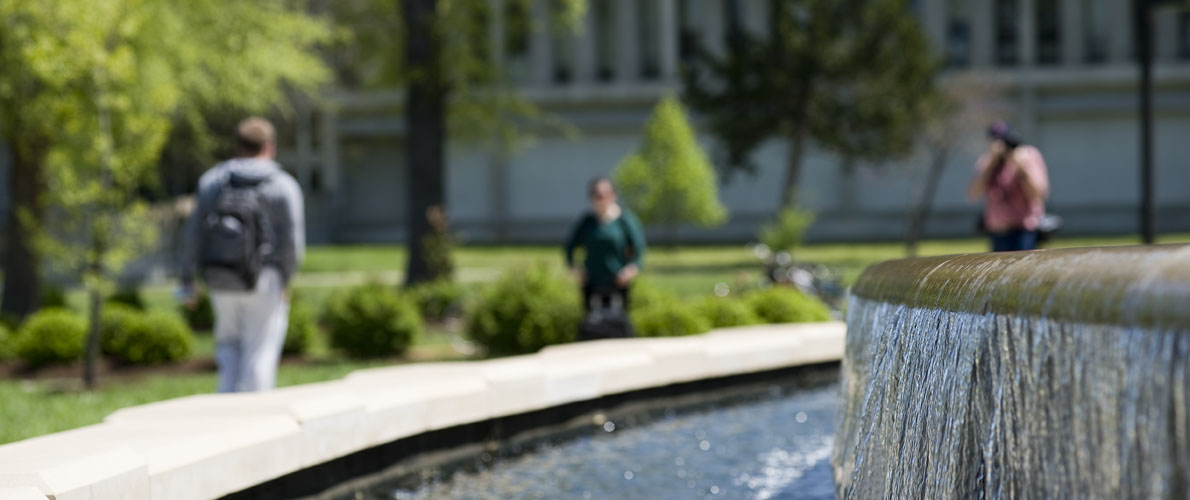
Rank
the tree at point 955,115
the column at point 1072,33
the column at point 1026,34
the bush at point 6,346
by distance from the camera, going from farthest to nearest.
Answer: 1. the column at point 1072,33
2. the column at point 1026,34
3. the tree at point 955,115
4. the bush at point 6,346

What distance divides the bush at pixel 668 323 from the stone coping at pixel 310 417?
2.41 m

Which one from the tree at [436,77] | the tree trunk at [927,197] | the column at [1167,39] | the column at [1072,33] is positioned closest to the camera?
the tree at [436,77]

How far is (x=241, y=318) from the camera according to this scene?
302 inches

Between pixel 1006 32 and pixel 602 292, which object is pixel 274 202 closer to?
pixel 602 292

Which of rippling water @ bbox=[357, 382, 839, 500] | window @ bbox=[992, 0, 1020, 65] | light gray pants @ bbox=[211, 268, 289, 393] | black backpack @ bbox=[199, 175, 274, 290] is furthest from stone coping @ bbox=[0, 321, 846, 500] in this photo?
window @ bbox=[992, 0, 1020, 65]

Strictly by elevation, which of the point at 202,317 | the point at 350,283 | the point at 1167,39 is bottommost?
the point at 350,283

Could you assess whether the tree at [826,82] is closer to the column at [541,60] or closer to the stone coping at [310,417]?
the column at [541,60]

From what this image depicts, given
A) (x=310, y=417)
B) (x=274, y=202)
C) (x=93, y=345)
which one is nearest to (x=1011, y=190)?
(x=274, y=202)

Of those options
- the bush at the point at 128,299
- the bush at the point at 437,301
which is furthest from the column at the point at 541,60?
the bush at the point at 128,299

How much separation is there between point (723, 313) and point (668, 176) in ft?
77.2

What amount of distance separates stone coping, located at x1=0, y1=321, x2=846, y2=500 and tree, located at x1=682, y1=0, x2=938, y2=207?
86.1 feet

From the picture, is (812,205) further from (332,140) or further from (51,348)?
(51,348)

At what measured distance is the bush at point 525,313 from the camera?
12.8m

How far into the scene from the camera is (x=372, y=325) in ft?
45.5
